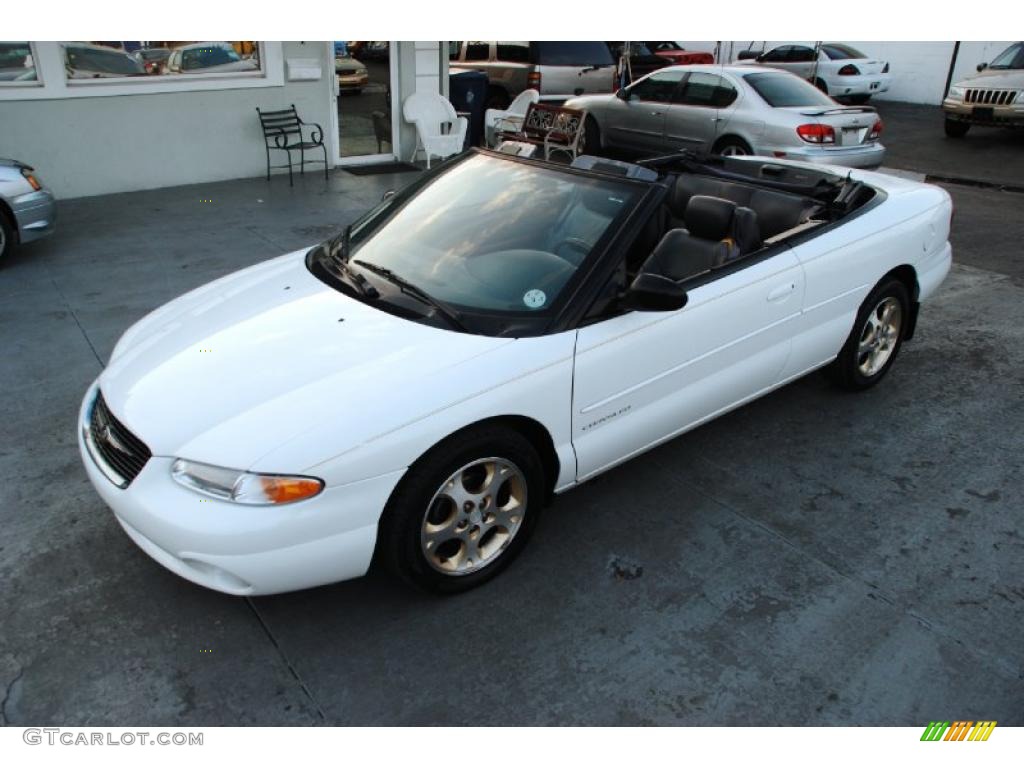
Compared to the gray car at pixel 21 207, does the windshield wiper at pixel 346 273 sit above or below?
above

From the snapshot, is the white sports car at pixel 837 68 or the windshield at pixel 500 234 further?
the white sports car at pixel 837 68

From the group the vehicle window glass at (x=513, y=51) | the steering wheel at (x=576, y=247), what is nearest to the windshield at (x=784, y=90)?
the vehicle window glass at (x=513, y=51)

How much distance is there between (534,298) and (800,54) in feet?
60.7

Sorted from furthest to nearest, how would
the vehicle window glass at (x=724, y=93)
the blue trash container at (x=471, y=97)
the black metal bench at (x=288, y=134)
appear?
the blue trash container at (x=471, y=97)
the vehicle window glass at (x=724, y=93)
the black metal bench at (x=288, y=134)

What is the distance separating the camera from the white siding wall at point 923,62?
1891 cm

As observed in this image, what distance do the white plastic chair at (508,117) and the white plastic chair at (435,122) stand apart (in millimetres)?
546

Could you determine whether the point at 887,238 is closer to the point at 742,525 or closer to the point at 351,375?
the point at 742,525

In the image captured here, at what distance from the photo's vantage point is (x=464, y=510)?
3059mm

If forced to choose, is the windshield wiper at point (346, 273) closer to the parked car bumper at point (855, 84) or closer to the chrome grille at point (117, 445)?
the chrome grille at point (117, 445)

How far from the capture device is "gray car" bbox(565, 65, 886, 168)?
966cm

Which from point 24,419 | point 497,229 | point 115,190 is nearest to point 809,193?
point 497,229
